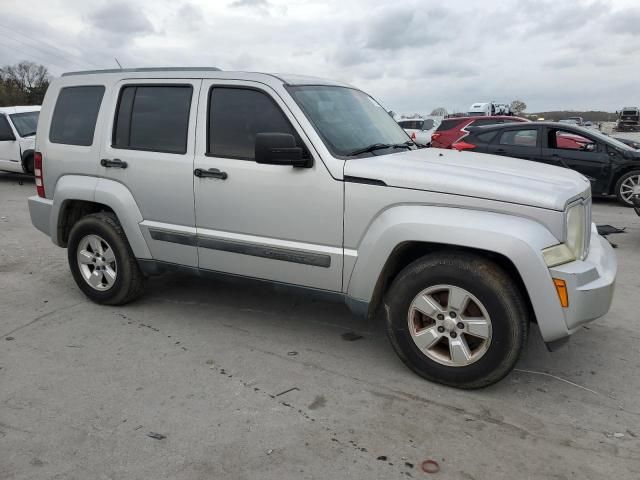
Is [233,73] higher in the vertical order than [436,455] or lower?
higher

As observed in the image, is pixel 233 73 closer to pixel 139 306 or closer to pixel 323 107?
pixel 323 107

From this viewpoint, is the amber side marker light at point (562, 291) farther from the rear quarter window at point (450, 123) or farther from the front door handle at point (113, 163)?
the rear quarter window at point (450, 123)

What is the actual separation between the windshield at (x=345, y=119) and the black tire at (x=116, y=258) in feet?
6.33

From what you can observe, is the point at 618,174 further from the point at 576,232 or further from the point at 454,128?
the point at 576,232

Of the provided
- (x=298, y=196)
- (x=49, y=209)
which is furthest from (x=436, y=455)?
(x=49, y=209)

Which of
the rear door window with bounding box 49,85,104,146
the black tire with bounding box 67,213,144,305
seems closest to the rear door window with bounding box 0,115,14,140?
the rear door window with bounding box 49,85,104,146

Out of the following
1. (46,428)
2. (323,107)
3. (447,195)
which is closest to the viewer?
(46,428)

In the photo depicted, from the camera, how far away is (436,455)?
2725mm

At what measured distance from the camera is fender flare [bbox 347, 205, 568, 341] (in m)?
3.01

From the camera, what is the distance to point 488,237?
3.06 meters

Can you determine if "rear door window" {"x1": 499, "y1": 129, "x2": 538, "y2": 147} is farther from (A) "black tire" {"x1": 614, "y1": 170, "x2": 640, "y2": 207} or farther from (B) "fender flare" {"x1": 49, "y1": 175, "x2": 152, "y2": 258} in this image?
(B) "fender flare" {"x1": 49, "y1": 175, "x2": 152, "y2": 258}

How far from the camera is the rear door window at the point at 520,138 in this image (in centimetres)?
1009

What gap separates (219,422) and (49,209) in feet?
9.59

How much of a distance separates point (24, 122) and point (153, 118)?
10.4 m
